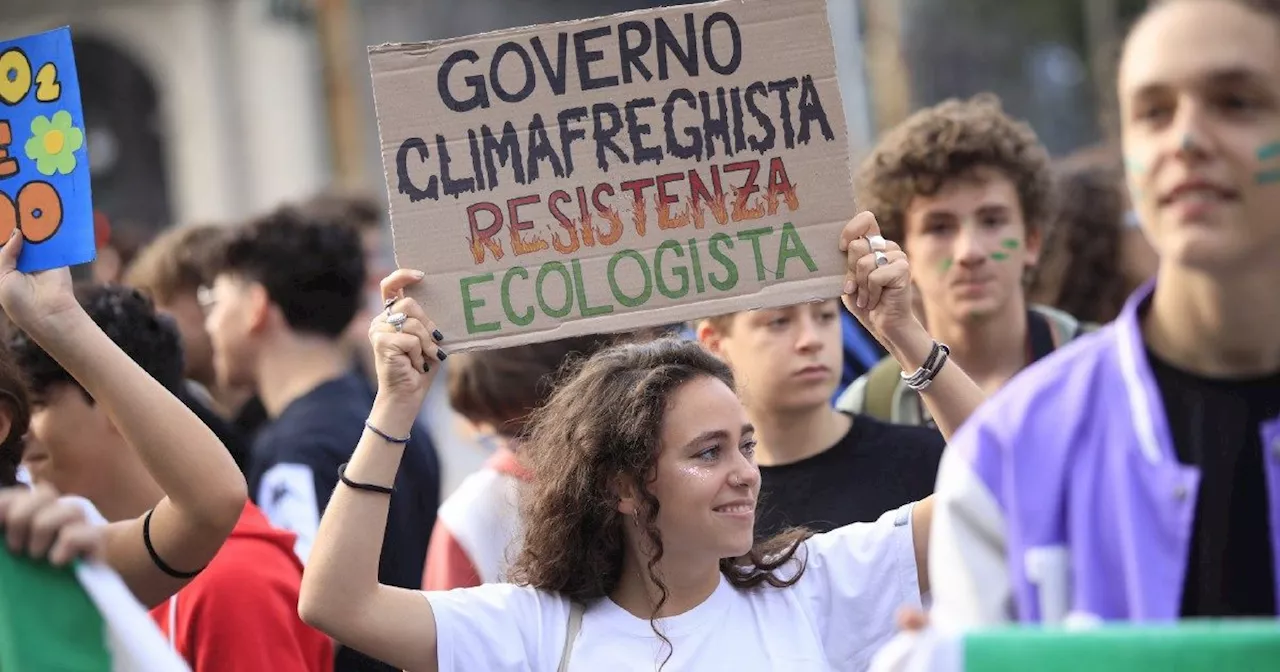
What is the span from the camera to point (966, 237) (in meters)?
4.64

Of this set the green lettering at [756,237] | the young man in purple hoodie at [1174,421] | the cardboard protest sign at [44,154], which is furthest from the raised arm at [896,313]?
the cardboard protest sign at [44,154]

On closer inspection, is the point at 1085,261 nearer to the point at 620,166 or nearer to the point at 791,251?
the point at 791,251

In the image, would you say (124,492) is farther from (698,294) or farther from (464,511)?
(698,294)

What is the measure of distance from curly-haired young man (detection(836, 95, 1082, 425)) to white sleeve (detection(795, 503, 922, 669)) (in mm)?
1185

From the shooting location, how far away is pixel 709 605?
10.9 feet

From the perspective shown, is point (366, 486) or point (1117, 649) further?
point (366, 486)

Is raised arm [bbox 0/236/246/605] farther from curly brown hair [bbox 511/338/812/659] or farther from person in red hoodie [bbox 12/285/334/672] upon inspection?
curly brown hair [bbox 511/338/812/659]

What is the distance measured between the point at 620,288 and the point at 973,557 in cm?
125

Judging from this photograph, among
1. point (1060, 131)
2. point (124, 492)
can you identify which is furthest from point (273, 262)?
point (1060, 131)

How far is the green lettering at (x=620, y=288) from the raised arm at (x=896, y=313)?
375 mm

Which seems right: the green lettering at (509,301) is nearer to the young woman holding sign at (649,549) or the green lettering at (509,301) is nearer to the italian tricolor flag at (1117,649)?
the young woman holding sign at (649,549)

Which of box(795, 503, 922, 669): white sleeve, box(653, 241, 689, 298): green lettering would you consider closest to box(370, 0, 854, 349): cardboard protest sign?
box(653, 241, 689, 298): green lettering

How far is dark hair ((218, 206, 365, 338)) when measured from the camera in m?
5.41

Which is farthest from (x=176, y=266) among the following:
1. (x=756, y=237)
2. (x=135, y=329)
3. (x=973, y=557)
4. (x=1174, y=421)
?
(x=1174, y=421)
